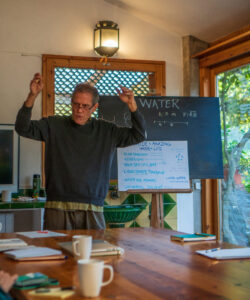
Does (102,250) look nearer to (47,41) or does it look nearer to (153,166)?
(153,166)

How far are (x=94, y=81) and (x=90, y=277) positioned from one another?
3763mm

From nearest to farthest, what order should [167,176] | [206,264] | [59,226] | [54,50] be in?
[206,264]
[59,226]
[167,176]
[54,50]

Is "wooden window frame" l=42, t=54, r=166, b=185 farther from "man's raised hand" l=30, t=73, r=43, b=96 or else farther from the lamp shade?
"man's raised hand" l=30, t=73, r=43, b=96

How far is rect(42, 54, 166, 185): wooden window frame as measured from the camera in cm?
456

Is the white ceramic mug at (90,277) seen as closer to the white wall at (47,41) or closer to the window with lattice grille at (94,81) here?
the white wall at (47,41)

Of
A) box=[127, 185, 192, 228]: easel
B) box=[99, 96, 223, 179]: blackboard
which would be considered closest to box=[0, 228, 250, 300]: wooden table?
box=[127, 185, 192, 228]: easel

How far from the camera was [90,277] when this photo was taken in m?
1.19

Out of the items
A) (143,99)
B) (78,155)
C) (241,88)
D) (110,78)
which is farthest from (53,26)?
(78,155)

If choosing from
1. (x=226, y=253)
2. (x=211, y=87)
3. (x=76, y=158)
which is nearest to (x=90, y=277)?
(x=226, y=253)

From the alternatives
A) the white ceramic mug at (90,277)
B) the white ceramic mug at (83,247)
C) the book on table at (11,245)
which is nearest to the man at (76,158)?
the book on table at (11,245)

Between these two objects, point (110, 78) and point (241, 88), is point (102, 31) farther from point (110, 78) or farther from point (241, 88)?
point (241, 88)

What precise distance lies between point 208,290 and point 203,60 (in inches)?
152

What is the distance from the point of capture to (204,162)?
4.04 meters

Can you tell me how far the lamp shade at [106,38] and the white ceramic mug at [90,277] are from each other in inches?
145
